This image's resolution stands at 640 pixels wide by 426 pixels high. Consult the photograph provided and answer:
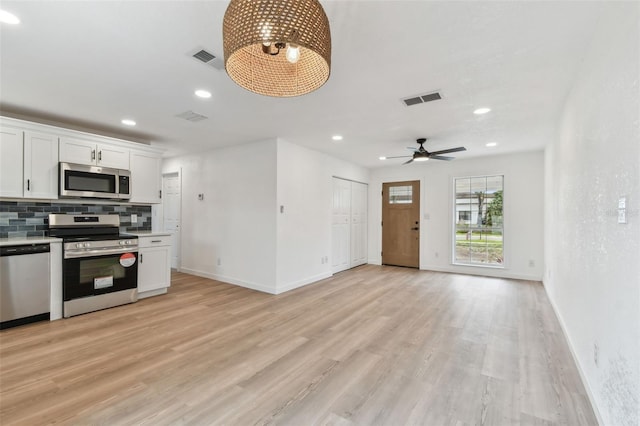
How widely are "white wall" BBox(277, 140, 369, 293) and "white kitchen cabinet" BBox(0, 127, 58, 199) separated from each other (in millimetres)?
2983

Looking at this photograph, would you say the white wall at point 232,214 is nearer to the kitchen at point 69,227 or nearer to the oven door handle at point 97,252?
the kitchen at point 69,227

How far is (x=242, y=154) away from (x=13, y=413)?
403 centimetres

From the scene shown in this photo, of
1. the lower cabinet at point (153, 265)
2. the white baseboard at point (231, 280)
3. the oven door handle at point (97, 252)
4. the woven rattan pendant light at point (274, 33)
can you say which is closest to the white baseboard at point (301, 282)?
the white baseboard at point (231, 280)

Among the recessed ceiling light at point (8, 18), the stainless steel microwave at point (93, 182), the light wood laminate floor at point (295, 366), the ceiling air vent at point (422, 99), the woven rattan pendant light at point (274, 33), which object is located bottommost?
the light wood laminate floor at point (295, 366)

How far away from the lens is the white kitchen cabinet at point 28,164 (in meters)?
3.32

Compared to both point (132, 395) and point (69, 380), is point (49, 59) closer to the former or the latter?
point (69, 380)

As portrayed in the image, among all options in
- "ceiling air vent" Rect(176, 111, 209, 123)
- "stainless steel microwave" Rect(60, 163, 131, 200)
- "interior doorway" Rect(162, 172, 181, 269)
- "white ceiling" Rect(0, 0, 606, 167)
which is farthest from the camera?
"interior doorway" Rect(162, 172, 181, 269)

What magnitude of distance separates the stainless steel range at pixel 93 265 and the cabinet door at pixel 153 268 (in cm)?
12

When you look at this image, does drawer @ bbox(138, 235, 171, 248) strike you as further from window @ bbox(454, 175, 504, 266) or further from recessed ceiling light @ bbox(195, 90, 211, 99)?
window @ bbox(454, 175, 504, 266)

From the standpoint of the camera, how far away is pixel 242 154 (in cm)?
505

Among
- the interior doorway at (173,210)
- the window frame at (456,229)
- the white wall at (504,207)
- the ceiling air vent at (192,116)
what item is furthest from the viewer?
the interior doorway at (173,210)

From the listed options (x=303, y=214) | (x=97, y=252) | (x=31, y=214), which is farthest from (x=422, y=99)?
(x=31, y=214)

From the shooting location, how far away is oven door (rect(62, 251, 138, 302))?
348 cm

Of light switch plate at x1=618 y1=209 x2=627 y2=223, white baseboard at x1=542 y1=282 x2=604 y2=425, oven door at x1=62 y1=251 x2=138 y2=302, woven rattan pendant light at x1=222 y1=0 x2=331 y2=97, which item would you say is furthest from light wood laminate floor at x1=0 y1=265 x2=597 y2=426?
woven rattan pendant light at x1=222 y1=0 x2=331 y2=97
